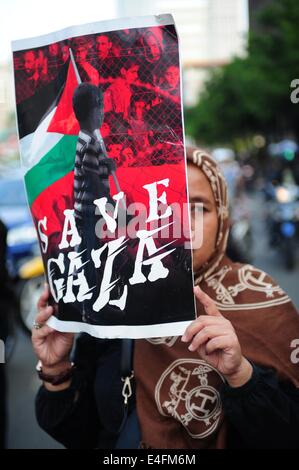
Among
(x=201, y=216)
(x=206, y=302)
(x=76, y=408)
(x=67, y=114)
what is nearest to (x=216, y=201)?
(x=201, y=216)

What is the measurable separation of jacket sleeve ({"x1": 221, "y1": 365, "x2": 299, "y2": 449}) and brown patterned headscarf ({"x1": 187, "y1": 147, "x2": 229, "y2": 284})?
0.29m

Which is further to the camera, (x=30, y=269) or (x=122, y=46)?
(x=30, y=269)

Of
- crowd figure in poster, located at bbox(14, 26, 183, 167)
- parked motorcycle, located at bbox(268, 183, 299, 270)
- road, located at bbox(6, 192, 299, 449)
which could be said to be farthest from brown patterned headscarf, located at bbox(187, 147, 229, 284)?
parked motorcycle, located at bbox(268, 183, 299, 270)

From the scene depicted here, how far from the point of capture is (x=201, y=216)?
1.39m

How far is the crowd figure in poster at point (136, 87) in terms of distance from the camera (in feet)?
3.47

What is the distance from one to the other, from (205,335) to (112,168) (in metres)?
0.39

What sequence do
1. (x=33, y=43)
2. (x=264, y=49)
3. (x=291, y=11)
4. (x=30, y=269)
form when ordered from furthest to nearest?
1. (x=264, y=49)
2. (x=291, y=11)
3. (x=30, y=269)
4. (x=33, y=43)

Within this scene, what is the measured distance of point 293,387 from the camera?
131cm

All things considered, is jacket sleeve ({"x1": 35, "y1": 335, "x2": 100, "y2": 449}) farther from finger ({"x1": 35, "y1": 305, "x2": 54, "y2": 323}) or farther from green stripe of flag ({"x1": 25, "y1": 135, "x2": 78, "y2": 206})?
green stripe of flag ({"x1": 25, "y1": 135, "x2": 78, "y2": 206})

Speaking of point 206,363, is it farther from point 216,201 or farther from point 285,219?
point 285,219

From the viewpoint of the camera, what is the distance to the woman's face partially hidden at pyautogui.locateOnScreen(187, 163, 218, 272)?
4.44 ft

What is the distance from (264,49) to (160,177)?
17843mm

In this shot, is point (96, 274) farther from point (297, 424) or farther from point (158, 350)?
point (297, 424)

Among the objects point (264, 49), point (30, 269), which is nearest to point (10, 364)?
point (30, 269)
